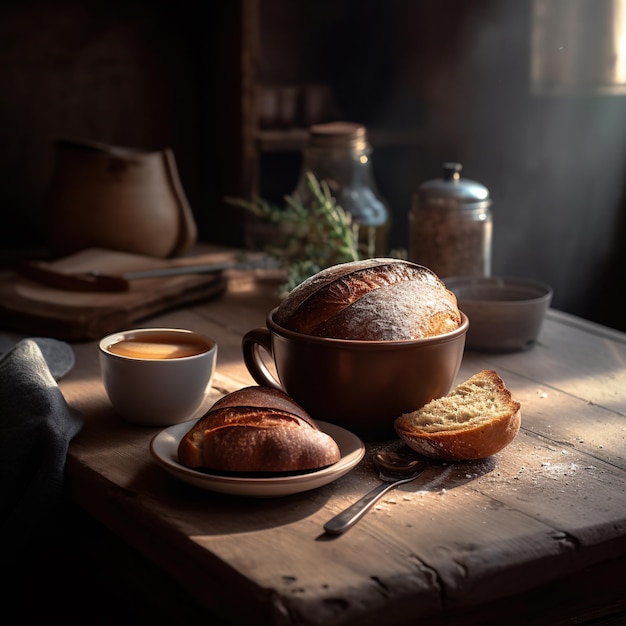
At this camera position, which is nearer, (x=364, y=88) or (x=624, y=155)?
(x=624, y=155)

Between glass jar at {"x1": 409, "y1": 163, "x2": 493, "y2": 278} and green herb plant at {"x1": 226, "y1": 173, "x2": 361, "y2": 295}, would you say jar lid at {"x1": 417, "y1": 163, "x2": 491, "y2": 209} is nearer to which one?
glass jar at {"x1": 409, "y1": 163, "x2": 493, "y2": 278}

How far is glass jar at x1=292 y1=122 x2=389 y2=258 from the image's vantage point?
1.78 m

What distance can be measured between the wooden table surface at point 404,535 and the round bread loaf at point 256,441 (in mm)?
37

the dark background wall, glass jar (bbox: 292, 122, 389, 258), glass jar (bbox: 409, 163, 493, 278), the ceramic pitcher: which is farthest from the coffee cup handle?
the dark background wall

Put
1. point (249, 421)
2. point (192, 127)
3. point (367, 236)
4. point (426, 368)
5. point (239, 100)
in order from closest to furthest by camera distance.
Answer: point (249, 421), point (426, 368), point (367, 236), point (239, 100), point (192, 127)

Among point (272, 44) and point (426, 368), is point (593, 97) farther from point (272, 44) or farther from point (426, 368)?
point (426, 368)

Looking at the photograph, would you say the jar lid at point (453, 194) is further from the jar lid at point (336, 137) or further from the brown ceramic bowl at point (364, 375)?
the brown ceramic bowl at point (364, 375)

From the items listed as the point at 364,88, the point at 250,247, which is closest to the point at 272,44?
the point at 364,88

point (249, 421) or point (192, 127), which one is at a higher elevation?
point (192, 127)

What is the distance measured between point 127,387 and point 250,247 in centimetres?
118

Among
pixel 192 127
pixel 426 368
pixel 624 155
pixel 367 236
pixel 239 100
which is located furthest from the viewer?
pixel 192 127

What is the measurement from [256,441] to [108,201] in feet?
3.76

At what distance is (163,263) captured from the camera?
70.6 inches

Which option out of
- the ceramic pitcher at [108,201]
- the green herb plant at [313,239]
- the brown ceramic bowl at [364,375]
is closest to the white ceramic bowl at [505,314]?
the green herb plant at [313,239]
